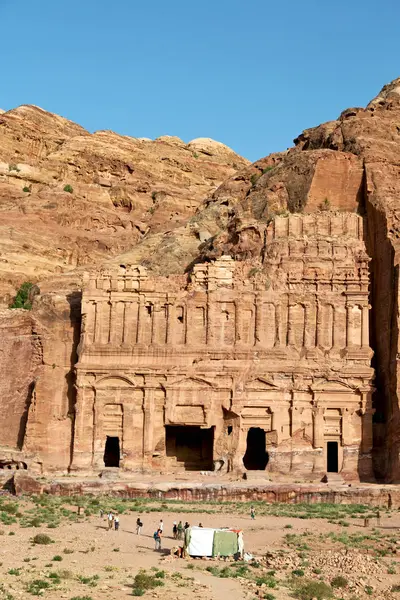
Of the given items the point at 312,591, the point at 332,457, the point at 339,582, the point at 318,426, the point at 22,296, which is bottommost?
the point at 312,591

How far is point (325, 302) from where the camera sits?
180ft

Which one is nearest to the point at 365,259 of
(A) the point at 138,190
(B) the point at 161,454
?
(B) the point at 161,454

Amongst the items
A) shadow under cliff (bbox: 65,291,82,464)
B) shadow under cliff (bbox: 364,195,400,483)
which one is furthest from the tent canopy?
shadow under cliff (bbox: 65,291,82,464)

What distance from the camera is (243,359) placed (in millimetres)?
54094

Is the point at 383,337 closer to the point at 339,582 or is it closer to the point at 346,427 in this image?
the point at 346,427

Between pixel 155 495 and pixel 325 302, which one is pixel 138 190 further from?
pixel 155 495

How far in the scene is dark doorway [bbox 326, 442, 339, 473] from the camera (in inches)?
2137

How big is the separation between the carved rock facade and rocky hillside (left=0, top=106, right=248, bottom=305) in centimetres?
1651

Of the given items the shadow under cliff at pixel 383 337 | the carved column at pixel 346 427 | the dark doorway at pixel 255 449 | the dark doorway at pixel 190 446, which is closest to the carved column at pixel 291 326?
the carved column at pixel 346 427

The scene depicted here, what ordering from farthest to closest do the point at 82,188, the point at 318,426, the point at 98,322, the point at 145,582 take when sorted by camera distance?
the point at 82,188, the point at 98,322, the point at 318,426, the point at 145,582

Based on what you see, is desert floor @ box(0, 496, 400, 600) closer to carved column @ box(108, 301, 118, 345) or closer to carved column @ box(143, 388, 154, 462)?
carved column @ box(143, 388, 154, 462)

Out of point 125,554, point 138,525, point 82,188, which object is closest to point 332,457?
point 138,525

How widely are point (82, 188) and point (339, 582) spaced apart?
64.0m

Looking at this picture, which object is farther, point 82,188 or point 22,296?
point 82,188
